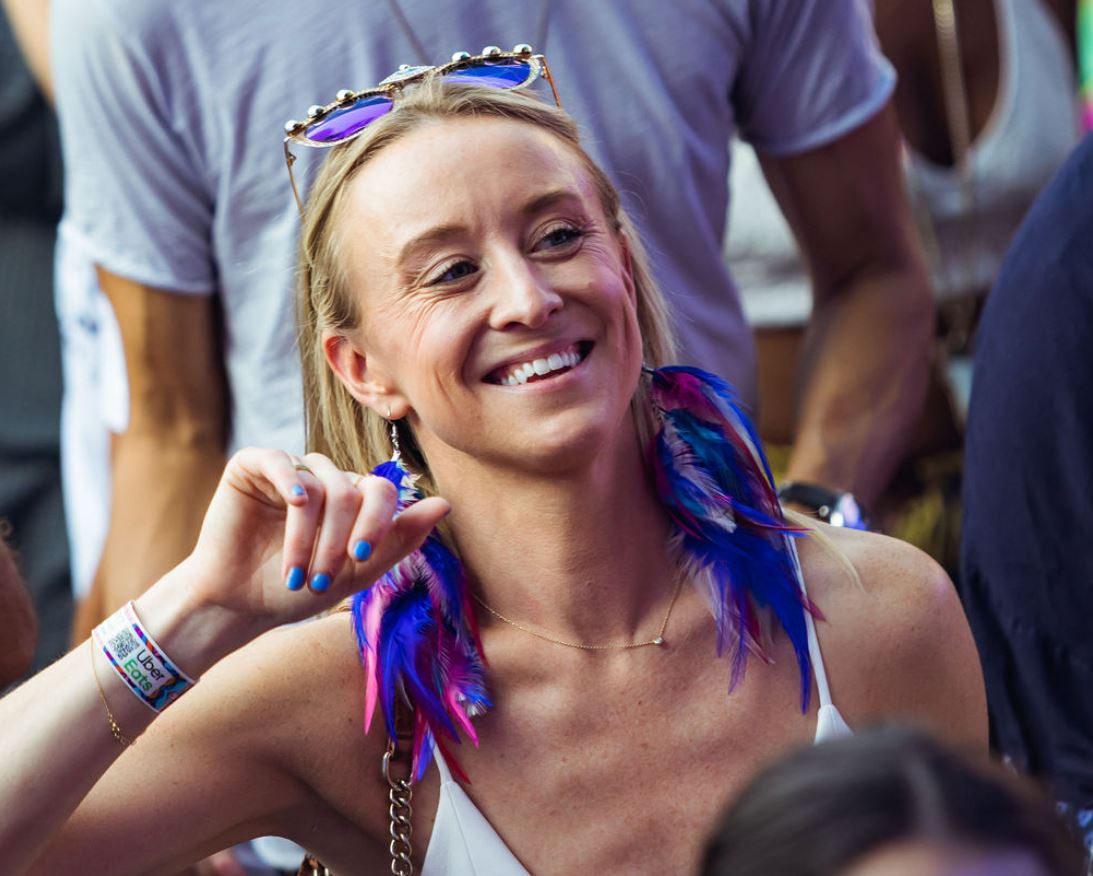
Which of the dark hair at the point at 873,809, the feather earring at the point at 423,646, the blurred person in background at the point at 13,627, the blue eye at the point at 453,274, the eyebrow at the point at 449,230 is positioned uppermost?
the dark hair at the point at 873,809

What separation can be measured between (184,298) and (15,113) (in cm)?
98

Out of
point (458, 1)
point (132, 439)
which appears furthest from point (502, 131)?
point (132, 439)

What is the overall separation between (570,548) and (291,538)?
473mm

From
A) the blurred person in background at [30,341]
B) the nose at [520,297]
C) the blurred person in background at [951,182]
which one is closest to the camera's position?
the nose at [520,297]

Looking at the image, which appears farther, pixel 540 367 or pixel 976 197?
pixel 976 197

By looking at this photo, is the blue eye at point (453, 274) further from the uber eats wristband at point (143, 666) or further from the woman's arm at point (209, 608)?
the uber eats wristband at point (143, 666)

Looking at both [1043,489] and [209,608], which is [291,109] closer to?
[209,608]

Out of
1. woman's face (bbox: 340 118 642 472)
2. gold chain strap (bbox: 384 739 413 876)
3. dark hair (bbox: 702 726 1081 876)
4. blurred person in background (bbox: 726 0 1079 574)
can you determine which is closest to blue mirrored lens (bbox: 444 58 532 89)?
woman's face (bbox: 340 118 642 472)

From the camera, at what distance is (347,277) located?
213cm

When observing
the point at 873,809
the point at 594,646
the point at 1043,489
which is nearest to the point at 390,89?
the point at 594,646

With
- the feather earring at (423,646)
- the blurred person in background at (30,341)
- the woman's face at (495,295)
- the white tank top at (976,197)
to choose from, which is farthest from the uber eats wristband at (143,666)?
the white tank top at (976,197)

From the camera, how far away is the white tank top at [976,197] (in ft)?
11.6

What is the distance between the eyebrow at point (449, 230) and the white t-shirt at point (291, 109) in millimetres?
529

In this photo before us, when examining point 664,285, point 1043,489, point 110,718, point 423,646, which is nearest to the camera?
point 110,718
